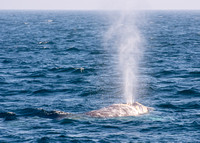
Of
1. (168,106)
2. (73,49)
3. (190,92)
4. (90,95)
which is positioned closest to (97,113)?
(168,106)

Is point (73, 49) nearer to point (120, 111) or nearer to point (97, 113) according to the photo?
point (120, 111)

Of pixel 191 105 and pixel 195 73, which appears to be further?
pixel 195 73

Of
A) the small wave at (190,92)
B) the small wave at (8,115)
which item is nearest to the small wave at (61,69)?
the small wave at (190,92)

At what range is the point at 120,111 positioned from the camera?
29000 millimetres

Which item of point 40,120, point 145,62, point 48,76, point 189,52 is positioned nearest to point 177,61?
point 145,62

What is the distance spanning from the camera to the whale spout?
93.5 feet

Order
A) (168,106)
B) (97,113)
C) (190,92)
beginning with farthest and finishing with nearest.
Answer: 1. (190,92)
2. (168,106)
3. (97,113)

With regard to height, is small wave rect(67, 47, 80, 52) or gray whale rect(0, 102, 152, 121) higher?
small wave rect(67, 47, 80, 52)

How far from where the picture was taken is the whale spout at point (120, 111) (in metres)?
28.5

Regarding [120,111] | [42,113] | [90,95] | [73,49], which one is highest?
[73,49]

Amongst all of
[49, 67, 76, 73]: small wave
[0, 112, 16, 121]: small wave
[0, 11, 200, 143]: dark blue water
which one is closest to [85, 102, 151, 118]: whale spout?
[0, 11, 200, 143]: dark blue water

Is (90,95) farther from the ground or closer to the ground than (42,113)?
farther from the ground

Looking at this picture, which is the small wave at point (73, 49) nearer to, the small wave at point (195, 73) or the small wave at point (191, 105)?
the small wave at point (195, 73)

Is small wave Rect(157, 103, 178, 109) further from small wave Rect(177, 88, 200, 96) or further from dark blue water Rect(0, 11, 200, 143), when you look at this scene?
small wave Rect(177, 88, 200, 96)
